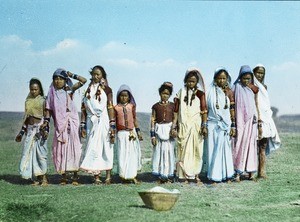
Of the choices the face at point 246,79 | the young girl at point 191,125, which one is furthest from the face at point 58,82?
the face at point 246,79

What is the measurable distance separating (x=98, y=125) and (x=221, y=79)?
2.45 meters

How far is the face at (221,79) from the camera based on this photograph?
8805 mm

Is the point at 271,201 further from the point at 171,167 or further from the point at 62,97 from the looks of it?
the point at 62,97

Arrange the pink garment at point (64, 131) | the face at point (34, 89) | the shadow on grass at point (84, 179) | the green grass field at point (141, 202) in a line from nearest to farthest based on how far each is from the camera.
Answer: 1. the green grass field at point (141, 202)
2. the pink garment at point (64, 131)
3. the face at point (34, 89)
4. the shadow on grass at point (84, 179)

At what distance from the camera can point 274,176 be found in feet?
31.2

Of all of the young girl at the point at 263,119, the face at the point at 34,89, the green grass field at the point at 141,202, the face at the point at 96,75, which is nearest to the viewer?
the green grass field at the point at 141,202

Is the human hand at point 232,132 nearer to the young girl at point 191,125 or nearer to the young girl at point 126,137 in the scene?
the young girl at point 191,125

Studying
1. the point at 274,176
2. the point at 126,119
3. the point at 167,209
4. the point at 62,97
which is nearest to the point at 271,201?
the point at 167,209

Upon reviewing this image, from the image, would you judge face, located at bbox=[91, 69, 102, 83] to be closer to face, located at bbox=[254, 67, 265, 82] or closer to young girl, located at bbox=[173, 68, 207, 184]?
young girl, located at bbox=[173, 68, 207, 184]

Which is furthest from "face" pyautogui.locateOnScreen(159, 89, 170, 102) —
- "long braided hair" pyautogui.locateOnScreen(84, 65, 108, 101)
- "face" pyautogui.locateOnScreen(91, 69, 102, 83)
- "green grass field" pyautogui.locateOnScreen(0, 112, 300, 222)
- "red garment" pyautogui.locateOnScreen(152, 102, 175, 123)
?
"green grass field" pyautogui.locateOnScreen(0, 112, 300, 222)

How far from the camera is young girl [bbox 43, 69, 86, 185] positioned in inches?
344

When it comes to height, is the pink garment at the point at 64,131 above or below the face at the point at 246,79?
below

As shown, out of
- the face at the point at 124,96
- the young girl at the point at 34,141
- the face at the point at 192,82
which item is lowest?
the young girl at the point at 34,141

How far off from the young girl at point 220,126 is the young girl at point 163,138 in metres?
0.72
